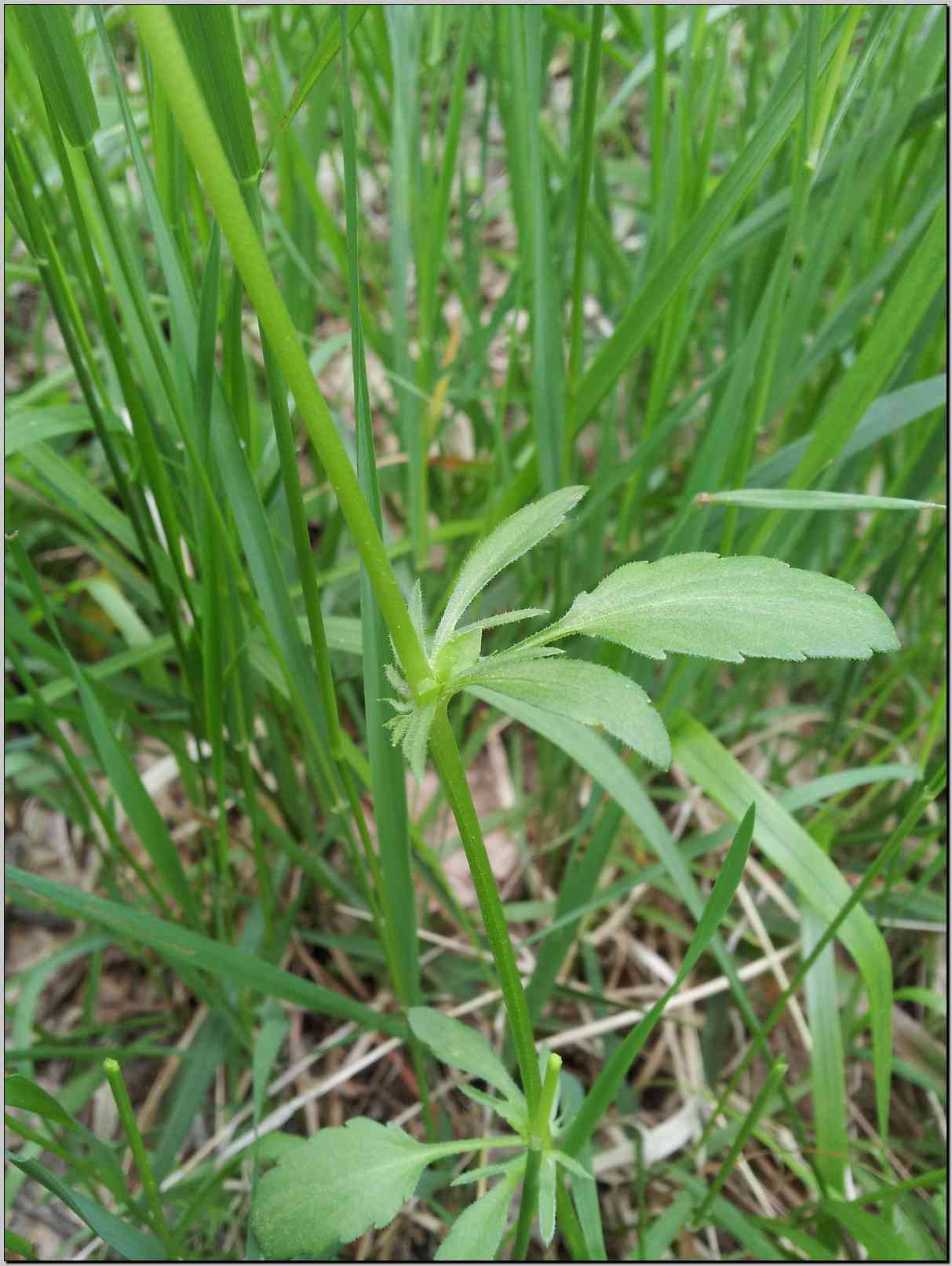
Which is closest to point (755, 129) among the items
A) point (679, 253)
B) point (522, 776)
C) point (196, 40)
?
point (679, 253)

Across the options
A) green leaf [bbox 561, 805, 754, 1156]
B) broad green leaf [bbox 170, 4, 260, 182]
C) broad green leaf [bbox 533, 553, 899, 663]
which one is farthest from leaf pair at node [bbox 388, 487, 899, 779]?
broad green leaf [bbox 170, 4, 260, 182]

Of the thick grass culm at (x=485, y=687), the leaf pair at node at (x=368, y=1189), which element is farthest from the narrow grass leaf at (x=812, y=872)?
the leaf pair at node at (x=368, y=1189)

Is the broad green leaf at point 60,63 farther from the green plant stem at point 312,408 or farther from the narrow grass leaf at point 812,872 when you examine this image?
the narrow grass leaf at point 812,872

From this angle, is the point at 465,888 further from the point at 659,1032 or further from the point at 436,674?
the point at 436,674

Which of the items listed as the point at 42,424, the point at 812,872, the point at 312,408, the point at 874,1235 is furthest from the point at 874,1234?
the point at 42,424

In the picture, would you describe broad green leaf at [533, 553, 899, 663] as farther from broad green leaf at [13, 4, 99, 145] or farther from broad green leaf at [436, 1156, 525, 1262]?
broad green leaf at [13, 4, 99, 145]

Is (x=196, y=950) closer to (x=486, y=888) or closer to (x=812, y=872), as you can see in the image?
(x=486, y=888)

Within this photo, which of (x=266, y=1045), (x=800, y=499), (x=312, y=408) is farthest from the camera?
(x=266, y=1045)
